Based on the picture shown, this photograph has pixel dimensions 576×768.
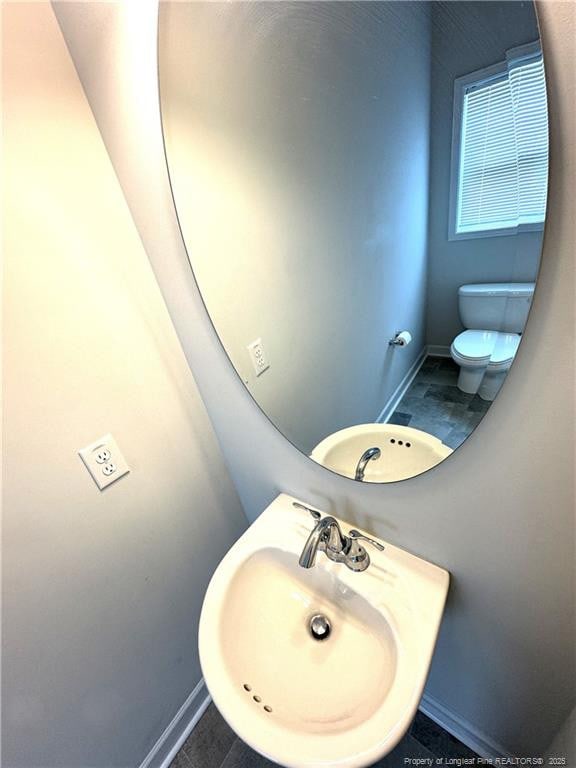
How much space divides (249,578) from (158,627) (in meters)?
0.50

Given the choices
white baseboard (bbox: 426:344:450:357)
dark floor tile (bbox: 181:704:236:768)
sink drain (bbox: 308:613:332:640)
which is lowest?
dark floor tile (bbox: 181:704:236:768)

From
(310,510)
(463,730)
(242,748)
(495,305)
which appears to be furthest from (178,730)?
(495,305)

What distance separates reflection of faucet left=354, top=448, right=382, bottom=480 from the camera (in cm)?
64

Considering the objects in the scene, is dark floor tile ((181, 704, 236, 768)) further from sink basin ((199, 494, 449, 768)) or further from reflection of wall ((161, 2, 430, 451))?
reflection of wall ((161, 2, 430, 451))

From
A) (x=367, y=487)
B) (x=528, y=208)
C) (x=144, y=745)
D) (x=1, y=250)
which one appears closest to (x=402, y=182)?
(x=528, y=208)

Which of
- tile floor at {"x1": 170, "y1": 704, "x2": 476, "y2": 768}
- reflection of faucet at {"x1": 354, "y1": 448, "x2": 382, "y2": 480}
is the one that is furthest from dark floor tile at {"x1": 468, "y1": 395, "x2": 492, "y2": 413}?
tile floor at {"x1": 170, "y1": 704, "x2": 476, "y2": 768}

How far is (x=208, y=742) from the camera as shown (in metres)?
1.10

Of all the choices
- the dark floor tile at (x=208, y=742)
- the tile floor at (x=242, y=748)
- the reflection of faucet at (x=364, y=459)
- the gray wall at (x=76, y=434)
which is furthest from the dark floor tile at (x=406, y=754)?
the reflection of faucet at (x=364, y=459)

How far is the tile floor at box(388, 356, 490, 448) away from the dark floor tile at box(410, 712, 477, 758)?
1.18 m

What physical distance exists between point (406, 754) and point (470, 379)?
1.35 meters

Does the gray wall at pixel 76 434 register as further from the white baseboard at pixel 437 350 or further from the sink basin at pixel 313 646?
the white baseboard at pixel 437 350

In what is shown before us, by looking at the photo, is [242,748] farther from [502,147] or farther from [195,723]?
[502,147]

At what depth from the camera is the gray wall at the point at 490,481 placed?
370 millimetres

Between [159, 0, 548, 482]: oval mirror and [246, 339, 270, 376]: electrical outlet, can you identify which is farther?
[246, 339, 270, 376]: electrical outlet
